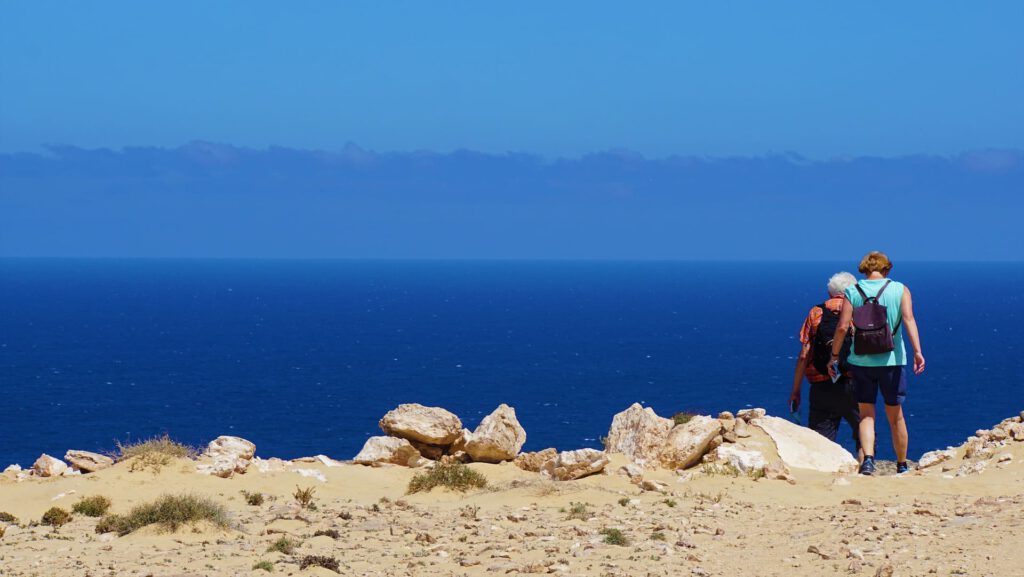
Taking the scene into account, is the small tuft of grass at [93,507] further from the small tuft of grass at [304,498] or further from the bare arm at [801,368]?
the bare arm at [801,368]

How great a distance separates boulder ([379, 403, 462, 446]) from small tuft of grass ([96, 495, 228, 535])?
4677 mm

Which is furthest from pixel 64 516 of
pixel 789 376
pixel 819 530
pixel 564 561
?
pixel 789 376

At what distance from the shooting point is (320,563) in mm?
10383

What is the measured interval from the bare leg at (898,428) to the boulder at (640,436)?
2940 mm

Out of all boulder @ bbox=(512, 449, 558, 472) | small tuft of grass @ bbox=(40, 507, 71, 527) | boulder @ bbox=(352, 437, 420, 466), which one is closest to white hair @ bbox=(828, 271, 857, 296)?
boulder @ bbox=(512, 449, 558, 472)

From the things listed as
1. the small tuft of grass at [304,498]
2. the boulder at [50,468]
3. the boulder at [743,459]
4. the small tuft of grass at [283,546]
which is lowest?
the boulder at [50,468]

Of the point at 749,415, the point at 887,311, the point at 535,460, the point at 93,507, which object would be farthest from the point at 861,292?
the point at 93,507

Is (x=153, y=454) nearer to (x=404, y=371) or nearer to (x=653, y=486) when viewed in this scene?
(x=653, y=486)

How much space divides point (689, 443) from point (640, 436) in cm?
83

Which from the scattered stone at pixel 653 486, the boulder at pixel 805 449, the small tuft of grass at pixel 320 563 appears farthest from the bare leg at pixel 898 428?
the small tuft of grass at pixel 320 563

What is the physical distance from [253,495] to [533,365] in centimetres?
7495

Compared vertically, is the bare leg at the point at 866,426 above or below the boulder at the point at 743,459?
above

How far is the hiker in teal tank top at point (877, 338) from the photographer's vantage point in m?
13.4

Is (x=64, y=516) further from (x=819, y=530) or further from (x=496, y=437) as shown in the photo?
(x=819, y=530)
